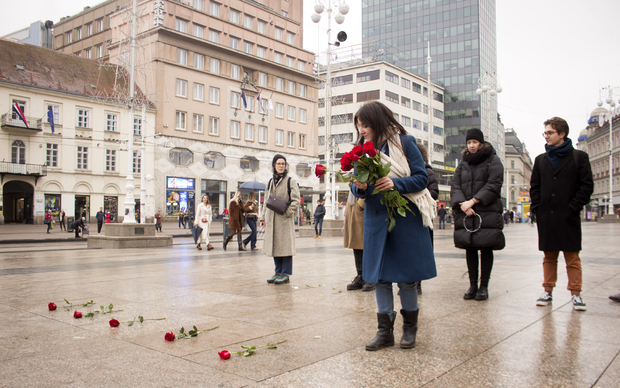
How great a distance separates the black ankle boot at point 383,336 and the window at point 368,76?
2664 inches

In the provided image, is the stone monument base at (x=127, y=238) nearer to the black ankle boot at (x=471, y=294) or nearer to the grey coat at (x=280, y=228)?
the grey coat at (x=280, y=228)

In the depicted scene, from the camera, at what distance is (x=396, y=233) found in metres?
3.59

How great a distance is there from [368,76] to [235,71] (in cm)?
2497

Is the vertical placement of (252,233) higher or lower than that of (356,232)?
lower

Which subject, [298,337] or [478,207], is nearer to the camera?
[298,337]

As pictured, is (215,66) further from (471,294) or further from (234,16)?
(471,294)

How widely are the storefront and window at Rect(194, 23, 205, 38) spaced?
14002mm

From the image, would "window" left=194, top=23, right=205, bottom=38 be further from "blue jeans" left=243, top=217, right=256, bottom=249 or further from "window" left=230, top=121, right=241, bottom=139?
"blue jeans" left=243, top=217, right=256, bottom=249

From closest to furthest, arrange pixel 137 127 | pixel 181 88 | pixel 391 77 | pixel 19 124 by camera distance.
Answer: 1. pixel 19 124
2. pixel 137 127
3. pixel 181 88
4. pixel 391 77

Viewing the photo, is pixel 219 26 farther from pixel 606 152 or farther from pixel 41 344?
pixel 606 152

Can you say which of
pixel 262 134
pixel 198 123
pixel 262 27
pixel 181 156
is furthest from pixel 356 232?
pixel 262 27

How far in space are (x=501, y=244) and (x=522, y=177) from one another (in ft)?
415

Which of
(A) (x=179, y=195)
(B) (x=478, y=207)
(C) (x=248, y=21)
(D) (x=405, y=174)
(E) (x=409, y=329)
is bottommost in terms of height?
(E) (x=409, y=329)

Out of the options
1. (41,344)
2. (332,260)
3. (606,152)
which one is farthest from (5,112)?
(606,152)
